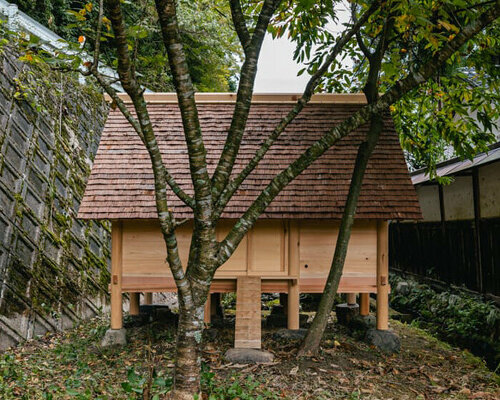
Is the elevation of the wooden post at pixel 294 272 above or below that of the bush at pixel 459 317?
above

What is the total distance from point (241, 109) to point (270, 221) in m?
3.14

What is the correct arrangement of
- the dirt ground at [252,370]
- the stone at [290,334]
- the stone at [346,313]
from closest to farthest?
the dirt ground at [252,370], the stone at [290,334], the stone at [346,313]

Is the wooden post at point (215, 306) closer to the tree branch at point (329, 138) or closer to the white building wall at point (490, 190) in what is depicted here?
the tree branch at point (329, 138)

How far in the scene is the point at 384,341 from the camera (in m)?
7.85

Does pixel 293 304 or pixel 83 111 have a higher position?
pixel 83 111

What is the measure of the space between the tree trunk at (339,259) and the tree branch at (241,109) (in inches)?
102

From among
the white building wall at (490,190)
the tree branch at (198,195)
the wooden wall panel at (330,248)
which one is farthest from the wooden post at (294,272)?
the white building wall at (490,190)

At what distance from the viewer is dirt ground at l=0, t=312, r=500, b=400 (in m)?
5.69

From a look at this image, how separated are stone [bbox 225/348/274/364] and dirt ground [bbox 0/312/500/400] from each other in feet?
0.45

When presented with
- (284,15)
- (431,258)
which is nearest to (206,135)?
(284,15)

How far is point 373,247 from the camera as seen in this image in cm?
816

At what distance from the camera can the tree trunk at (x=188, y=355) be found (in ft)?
15.9

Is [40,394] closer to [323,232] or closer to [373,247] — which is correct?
[323,232]

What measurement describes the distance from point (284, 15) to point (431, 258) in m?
9.15
